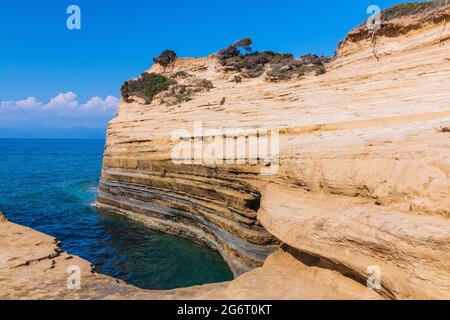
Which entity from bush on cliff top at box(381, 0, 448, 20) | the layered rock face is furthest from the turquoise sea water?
bush on cliff top at box(381, 0, 448, 20)

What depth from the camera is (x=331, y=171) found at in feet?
28.6

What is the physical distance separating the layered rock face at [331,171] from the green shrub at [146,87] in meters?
3.40

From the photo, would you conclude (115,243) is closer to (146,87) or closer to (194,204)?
(194,204)

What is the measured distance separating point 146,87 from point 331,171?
88.7 ft

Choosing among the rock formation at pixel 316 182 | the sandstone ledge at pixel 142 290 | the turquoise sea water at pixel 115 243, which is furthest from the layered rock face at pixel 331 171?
the turquoise sea water at pixel 115 243

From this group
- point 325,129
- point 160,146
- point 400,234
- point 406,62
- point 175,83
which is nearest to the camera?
point 400,234

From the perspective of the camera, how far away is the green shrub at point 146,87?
31.5 metres

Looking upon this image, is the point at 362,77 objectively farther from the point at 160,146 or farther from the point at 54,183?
the point at 54,183

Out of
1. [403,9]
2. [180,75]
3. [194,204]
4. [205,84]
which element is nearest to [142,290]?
[194,204]

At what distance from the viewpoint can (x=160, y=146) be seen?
67.5ft

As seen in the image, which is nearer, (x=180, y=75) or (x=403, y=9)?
(x=403, y=9)
